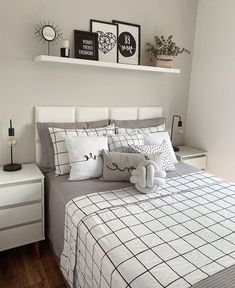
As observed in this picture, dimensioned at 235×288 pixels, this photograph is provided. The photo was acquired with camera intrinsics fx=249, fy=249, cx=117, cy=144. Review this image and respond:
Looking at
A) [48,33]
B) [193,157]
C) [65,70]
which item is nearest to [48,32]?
[48,33]

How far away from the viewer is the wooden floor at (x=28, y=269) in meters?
1.81

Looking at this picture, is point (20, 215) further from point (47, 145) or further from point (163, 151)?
point (163, 151)

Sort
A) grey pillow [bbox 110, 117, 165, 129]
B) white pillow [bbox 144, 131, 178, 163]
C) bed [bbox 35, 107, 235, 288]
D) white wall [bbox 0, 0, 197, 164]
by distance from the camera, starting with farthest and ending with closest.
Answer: grey pillow [bbox 110, 117, 165, 129], white pillow [bbox 144, 131, 178, 163], white wall [bbox 0, 0, 197, 164], bed [bbox 35, 107, 235, 288]

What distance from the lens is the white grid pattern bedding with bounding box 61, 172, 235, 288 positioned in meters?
1.07

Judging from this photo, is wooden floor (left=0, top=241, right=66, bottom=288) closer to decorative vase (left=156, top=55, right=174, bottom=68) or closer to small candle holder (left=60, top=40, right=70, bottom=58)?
small candle holder (left=60, top=40, right=70, bottom=58)

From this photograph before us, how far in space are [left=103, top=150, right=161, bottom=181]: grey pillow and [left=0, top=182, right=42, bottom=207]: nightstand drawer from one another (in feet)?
1.81

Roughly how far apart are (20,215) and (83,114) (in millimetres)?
1086

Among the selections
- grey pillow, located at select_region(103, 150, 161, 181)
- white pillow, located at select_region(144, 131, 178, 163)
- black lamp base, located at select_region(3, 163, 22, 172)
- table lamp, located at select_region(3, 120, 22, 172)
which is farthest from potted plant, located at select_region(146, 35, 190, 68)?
black lamp base, located at select_region(3, 163, 22, 172)

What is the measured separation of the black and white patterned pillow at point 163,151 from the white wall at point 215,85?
92cm

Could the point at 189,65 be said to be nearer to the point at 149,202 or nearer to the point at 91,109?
the point at 91,109

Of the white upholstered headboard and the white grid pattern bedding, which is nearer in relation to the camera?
the white grid pattern bedding

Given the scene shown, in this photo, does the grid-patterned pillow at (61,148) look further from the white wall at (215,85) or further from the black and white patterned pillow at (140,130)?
the white wall at (215,85)

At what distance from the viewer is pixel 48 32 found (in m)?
2.13

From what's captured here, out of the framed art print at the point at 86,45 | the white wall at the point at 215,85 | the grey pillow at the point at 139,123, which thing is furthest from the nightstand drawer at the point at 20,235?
the white wall at the point at 215,85
